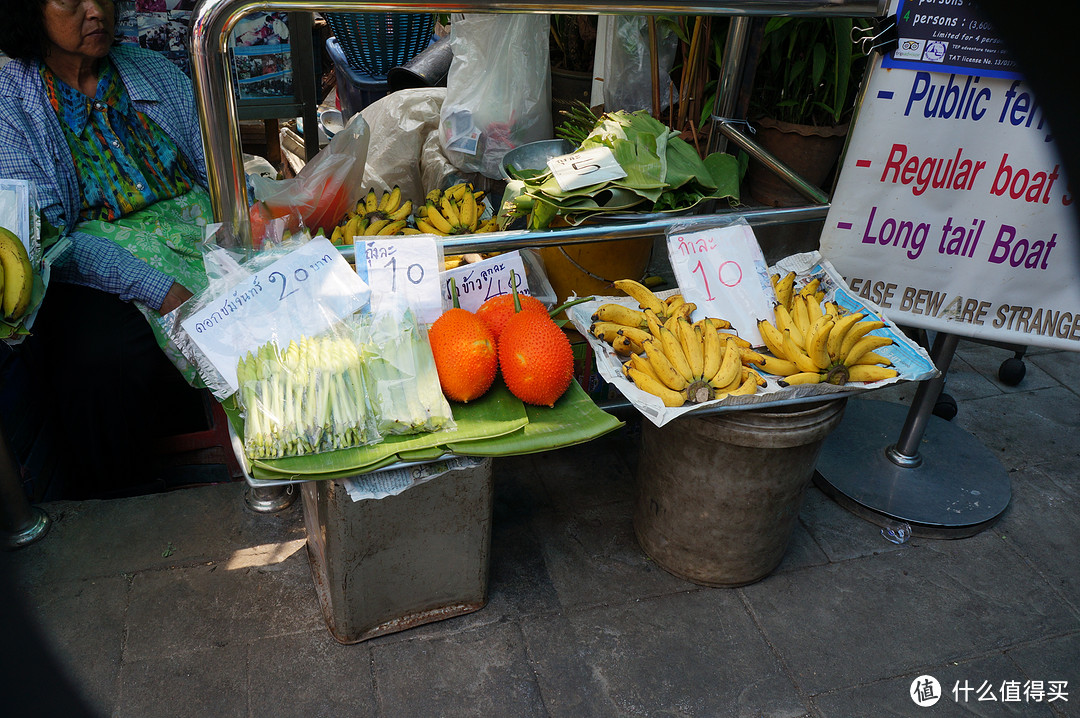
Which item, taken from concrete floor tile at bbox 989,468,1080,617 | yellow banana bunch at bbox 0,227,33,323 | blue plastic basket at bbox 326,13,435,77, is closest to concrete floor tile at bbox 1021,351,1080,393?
concrete floor tile at bbox 989,468,1080,617

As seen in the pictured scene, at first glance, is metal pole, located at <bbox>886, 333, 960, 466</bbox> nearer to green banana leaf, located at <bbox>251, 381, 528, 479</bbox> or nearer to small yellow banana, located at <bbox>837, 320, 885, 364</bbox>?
small yellow banana, located at <bbox>837, 320, 885, 364</bbox>

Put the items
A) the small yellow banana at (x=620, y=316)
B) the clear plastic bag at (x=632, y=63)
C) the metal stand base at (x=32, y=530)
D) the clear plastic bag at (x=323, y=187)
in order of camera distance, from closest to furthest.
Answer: the small yellow banana at (x=620, y=316), the metal stand base at (x=32, y=530), the clear plastic bag at (x=323, y=187), the clear plastic bag at (x=632, y=63)

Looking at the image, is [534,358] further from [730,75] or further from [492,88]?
[492,88]

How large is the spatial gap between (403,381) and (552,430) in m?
0.40

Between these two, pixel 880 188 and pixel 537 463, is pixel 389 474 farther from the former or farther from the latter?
pixel 880 188

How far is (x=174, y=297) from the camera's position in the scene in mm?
2520

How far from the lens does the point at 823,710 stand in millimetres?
2039

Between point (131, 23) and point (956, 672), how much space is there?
3849mm

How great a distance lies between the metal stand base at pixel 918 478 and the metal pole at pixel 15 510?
9.23 ft

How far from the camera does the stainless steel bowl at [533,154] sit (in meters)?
2.79

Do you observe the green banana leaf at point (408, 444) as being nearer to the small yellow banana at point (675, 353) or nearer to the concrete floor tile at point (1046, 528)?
the small yellow banana at point (675, 353)

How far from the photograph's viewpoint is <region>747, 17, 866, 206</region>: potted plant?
292 centimetres

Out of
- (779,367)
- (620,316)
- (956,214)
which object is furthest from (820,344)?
(956,214)

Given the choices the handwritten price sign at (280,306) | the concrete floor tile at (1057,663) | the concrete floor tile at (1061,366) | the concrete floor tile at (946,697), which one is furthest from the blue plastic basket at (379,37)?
the concrete floor tile at (1057,663)
